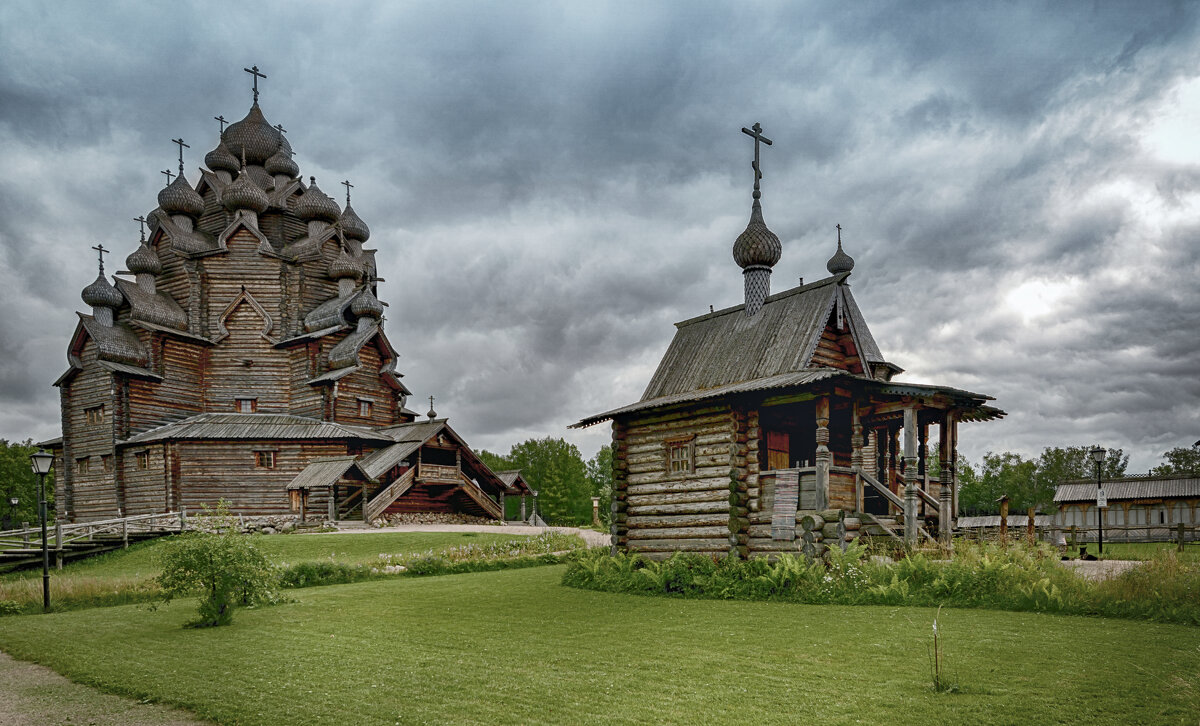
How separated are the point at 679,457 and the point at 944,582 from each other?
7.68 meters

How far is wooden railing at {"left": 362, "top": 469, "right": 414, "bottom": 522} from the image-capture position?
3569 cm

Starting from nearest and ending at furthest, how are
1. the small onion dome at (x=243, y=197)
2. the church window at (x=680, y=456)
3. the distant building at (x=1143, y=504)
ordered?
the church window at (x=680, y=456)
the distant building at (x=1143, y=504)
the small onion dome at (x=243, y=197)

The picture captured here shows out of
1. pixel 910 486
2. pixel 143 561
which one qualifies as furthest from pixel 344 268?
pixel 910 486

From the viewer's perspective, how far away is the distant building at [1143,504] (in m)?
38.5

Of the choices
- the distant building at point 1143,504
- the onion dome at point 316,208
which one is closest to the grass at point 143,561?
the onion dome at point 316,208

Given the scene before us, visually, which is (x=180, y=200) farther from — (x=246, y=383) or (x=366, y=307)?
(x=366, y=307)

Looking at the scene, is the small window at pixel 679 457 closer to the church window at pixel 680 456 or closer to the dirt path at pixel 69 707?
the church window at pixel 680 456

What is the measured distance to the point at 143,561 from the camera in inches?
1037

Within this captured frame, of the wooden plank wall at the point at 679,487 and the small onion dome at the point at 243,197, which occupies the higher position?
the small onion dome at the point at 243,197

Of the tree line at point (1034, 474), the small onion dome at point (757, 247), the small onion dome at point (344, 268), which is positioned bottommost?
the tree line at point (1034, 474)

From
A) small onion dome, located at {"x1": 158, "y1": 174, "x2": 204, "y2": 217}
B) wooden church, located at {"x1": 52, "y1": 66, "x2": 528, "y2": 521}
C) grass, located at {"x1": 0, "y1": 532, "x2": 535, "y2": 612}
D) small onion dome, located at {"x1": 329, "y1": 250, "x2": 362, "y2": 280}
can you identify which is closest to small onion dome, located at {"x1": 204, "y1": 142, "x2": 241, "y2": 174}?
wooden church, located at {"x1": 52, "y1": 66, "x2": 528, "y2": 521}

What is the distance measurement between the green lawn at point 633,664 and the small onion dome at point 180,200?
37.1 meters

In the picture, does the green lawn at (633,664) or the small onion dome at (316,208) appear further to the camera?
the small onion dome at (316,208)

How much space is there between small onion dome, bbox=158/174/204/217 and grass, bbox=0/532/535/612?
24.0m
